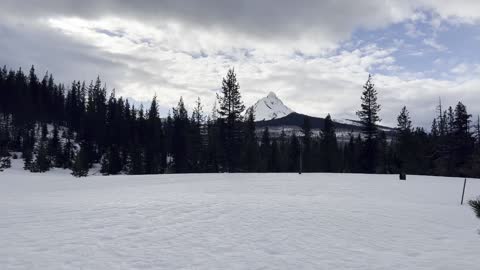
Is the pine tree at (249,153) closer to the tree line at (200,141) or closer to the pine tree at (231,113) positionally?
the tree line at (200,141)

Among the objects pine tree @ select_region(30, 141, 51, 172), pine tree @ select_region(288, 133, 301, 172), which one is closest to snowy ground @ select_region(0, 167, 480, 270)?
pine tree @ select_region(30, 141, 51, 172)

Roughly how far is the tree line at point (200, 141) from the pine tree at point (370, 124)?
143 mm

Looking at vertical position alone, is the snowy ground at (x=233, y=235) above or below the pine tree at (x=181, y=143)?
below

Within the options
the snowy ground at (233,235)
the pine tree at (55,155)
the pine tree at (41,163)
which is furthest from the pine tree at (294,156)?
the snowy ground at (233,235)

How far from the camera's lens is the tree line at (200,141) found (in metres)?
46.7

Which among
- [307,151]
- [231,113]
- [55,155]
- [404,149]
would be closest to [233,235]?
[231,113]

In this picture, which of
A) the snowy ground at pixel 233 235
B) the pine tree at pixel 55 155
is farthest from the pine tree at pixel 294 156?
the snowy ground at pixel 233 235

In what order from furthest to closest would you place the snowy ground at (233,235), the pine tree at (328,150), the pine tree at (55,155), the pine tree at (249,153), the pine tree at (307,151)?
the pine tree at (55,155) < the pine tree at (307,151) < the pine tree at (328,150) < the pine tree at (249,153) < the snowy ground at (233,235)

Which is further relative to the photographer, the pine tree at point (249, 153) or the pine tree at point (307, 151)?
the pine tree at point (307, 151)

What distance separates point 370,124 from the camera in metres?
46.0

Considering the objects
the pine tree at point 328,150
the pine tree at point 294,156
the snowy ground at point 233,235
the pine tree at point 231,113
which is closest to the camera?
the snowy ground at point 233,235

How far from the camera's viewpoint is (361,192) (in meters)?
19.8

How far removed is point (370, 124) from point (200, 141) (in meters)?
31.0

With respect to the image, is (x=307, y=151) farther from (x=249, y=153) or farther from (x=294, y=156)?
(x=249, y=153)
